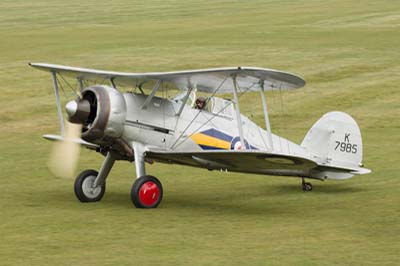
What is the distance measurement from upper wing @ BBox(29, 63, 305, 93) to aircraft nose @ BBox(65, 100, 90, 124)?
815 millimetres

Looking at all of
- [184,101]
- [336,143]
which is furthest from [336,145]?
[184,101]

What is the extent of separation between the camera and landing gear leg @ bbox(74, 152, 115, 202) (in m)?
17.3

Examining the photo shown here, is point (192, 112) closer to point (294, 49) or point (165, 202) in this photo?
point (165, 202)

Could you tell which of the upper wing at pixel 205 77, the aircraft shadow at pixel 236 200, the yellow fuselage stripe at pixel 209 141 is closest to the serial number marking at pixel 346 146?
the aircraft shadow at pixel 236 200

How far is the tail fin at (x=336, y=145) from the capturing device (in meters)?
18.5

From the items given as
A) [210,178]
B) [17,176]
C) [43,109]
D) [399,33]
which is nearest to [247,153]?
[210,178]

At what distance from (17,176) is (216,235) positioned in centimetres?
705

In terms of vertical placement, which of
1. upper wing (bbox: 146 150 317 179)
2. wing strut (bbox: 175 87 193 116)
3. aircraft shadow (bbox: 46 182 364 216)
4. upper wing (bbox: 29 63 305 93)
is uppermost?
upper wing (bbox: 29 63 305 93)

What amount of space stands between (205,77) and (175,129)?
0.95m

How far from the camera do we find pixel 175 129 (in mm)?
17000

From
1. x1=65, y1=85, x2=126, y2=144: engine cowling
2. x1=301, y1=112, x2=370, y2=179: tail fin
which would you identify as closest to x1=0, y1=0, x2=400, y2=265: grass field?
x1=301, y1=112, x2=370, y2=179: tail fin

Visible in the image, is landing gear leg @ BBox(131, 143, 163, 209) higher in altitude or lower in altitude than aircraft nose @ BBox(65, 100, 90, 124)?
lower

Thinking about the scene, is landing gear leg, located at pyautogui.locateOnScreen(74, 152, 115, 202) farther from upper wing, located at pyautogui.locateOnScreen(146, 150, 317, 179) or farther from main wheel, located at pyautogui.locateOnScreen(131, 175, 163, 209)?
main wheel, located at pyautogui.locateOnScreen(131, 175, 163, 209)

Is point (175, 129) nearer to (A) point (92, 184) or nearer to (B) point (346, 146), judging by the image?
(A) point (92, 184)
